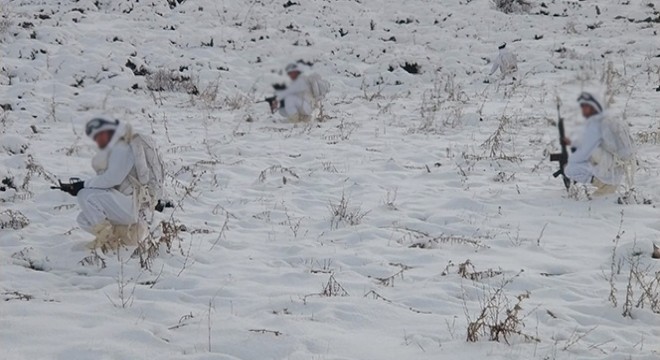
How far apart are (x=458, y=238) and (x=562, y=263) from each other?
0.90m

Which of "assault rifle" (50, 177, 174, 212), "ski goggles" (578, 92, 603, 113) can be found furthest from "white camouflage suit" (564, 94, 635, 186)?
"assault rifle" (50, 177, 174, 212)

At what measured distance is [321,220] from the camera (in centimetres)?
659

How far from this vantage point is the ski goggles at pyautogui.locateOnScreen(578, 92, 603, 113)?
3.91 m

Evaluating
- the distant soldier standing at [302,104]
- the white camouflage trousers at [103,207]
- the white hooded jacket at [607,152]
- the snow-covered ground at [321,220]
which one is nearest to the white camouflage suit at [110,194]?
the white camouflage trousers at [103,207]

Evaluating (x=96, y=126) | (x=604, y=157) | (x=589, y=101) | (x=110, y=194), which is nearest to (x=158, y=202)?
(x=110, y=194)

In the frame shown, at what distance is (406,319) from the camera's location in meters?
4.28

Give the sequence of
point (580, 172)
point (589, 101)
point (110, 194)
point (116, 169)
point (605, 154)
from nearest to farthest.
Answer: point (589, 101) < point (116, 169) < point (110, 194) < point (605, 154) < point (580, 172)

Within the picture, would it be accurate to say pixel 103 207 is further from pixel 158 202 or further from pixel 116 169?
pixel 158 202

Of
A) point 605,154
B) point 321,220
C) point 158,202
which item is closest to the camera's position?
point 158,202

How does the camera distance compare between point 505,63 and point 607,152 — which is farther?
point 505,63

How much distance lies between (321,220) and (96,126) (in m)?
2.84

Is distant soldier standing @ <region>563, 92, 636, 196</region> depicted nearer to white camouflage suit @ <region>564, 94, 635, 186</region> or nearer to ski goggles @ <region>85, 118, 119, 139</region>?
white camouflage suit @ <region>564, 94, 635, 186</region>

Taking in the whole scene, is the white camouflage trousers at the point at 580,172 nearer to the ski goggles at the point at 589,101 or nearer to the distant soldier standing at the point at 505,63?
the ski goggles at the point at 589,101

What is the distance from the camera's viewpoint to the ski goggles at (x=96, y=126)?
4105 millimetres
